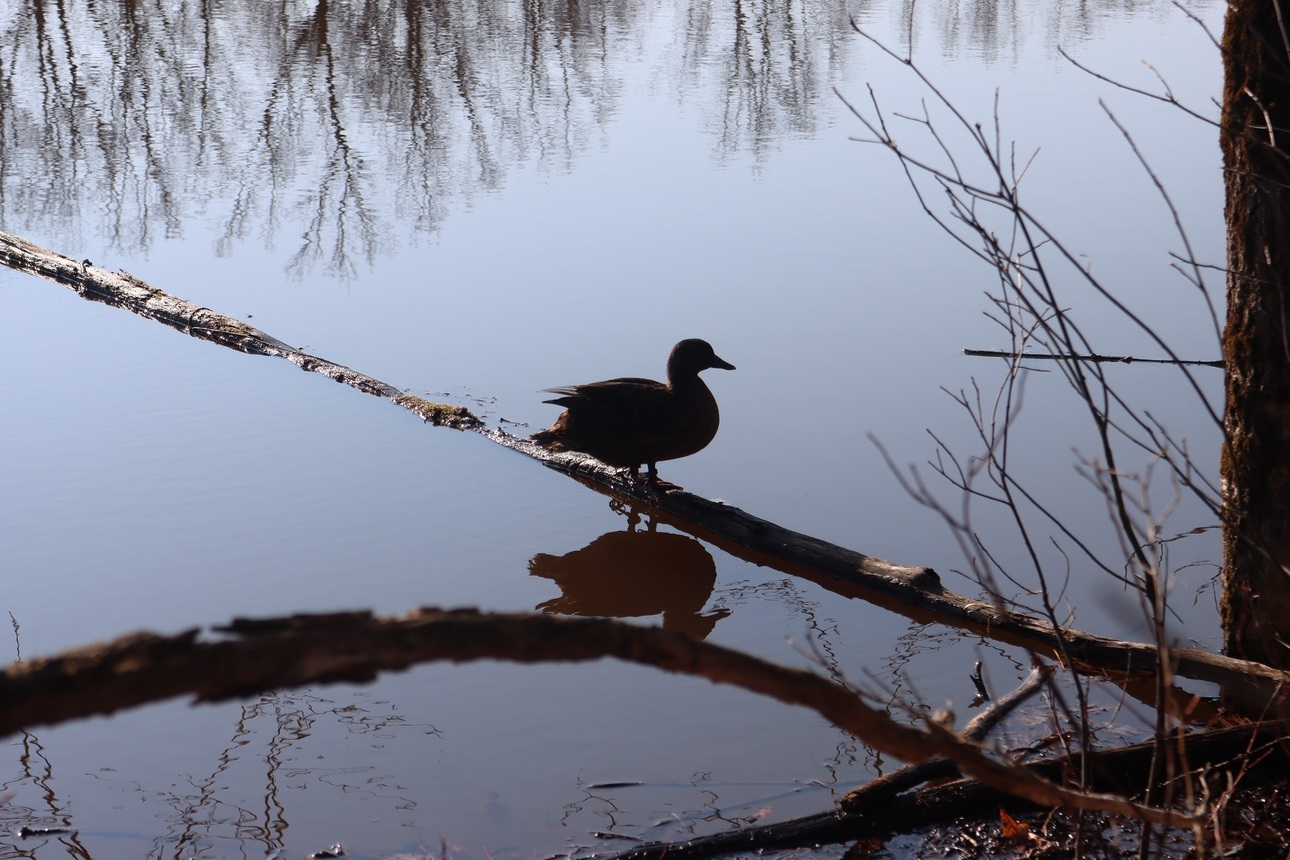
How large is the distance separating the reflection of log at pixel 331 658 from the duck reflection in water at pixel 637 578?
3564 millimetres

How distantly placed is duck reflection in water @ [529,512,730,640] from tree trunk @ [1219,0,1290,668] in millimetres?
2090

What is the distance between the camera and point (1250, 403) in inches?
147

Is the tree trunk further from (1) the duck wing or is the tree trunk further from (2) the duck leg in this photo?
(1) the duck wing

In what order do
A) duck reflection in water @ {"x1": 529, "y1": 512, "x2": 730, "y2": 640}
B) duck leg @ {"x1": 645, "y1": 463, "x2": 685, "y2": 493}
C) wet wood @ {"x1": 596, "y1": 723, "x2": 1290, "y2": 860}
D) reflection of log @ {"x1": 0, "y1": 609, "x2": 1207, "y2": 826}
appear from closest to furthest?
reflection of log @ {"x1": 0, "y1": 609, "x2": 1207, "y2": 826} → wet wood @ {"x1": 596, "y1": 723, "x2": 1290, "y2": 860} → duck reflection in water @ {"x1": 529, "y1": 512, "x2": 730, "y2": 640} → duck leg @ {"x1": 645, "y1": 463, "x2": 685, "y2": 493}

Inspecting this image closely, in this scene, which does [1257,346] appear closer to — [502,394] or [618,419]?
[618,419]

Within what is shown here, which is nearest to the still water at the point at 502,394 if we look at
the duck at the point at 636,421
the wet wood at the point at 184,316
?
the wet wood at the point at 184,316

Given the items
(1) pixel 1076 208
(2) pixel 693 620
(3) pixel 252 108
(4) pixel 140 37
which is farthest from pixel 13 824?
(4) pixel 140 37

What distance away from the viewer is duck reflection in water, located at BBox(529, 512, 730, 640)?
5.19 meters

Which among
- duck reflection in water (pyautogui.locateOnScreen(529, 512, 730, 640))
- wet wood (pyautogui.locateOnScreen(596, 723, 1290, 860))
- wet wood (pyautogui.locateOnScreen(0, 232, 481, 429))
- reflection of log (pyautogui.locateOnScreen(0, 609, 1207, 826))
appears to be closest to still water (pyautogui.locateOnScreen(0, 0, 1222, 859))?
duck reflection in water (pyautogui.locateOnScreen(529, 512, 730, 640))

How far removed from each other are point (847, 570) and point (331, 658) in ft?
12.9

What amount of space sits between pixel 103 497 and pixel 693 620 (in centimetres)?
320

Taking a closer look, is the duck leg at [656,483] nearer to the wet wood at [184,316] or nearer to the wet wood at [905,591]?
the wet wood at [905,591]

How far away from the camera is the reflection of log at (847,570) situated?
3.93 metres

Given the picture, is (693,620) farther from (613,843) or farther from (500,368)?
(500,368)
